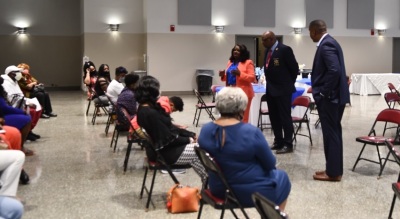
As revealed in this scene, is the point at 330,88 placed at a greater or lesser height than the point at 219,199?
greater

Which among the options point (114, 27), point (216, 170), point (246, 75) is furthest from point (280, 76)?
point (114, 27)

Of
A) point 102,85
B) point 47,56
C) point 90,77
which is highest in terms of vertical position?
point 47,56

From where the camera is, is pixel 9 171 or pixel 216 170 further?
pixel 9 171

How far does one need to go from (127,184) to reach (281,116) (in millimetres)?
2290

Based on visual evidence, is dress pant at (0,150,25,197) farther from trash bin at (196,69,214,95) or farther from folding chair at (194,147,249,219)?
trash bin at (196,69,214,95)

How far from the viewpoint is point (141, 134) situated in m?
4.69

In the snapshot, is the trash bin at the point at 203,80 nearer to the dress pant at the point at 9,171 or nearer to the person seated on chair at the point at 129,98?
the person seated on chair at the point at 129,98

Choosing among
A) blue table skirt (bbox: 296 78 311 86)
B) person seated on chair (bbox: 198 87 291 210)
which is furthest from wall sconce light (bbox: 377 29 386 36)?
person seated on chair (bbox: 198 87 291 210)

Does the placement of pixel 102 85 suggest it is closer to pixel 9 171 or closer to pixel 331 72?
pixel 331 72

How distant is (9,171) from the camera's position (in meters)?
3.24

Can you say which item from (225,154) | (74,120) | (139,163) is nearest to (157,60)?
(74,120)

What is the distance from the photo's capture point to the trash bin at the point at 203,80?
52.4 feet

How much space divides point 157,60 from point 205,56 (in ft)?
5.69

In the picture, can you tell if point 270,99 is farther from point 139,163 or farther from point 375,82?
point 375,82
